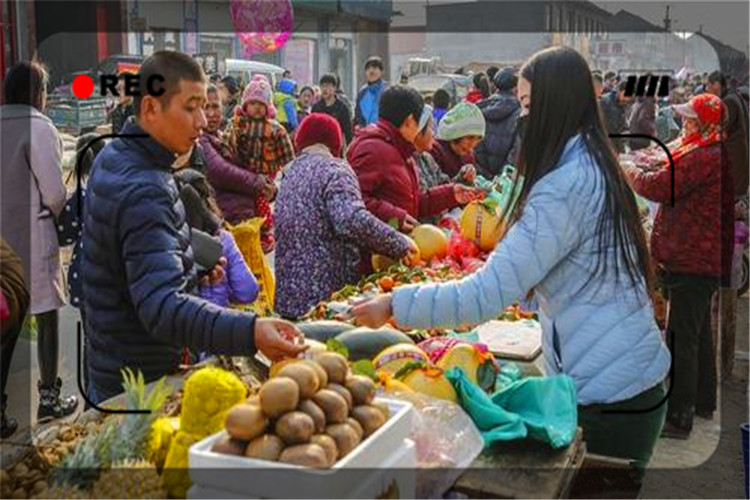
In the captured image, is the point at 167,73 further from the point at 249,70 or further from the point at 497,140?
the point at 249,70

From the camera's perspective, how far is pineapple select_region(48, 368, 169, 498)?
1.79 meters

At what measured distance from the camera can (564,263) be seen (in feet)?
7.32

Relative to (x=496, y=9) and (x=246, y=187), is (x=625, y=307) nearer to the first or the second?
(x=246, y=187)

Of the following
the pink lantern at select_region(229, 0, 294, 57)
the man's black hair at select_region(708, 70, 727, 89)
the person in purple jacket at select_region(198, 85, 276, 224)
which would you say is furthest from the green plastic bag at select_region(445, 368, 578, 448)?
the pink lantern at select_region(229, 0, 294, 57)

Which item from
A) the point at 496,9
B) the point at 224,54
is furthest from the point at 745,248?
the point at 496,9

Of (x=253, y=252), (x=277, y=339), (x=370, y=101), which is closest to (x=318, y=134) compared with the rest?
(x=253, y=252)

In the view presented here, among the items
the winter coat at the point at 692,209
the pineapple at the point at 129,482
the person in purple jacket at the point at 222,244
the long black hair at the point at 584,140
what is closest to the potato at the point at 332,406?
the pineapple at the point at 129,482

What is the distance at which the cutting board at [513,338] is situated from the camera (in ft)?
9.83

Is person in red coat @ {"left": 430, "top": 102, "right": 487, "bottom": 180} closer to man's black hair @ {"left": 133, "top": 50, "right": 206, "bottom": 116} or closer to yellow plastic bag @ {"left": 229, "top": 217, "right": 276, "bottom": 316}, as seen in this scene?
yellow plastic bag @ {"left": 229, "top": 217, "right": 276, "bottom": 316}

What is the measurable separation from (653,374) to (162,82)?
151 cm

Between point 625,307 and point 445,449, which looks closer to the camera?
point 445,449

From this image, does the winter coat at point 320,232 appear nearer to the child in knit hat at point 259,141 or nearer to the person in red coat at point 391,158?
the person in red coat at point 391,158

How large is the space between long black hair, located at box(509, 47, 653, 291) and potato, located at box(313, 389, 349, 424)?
0.81 metres

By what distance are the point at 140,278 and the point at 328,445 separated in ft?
2.78
